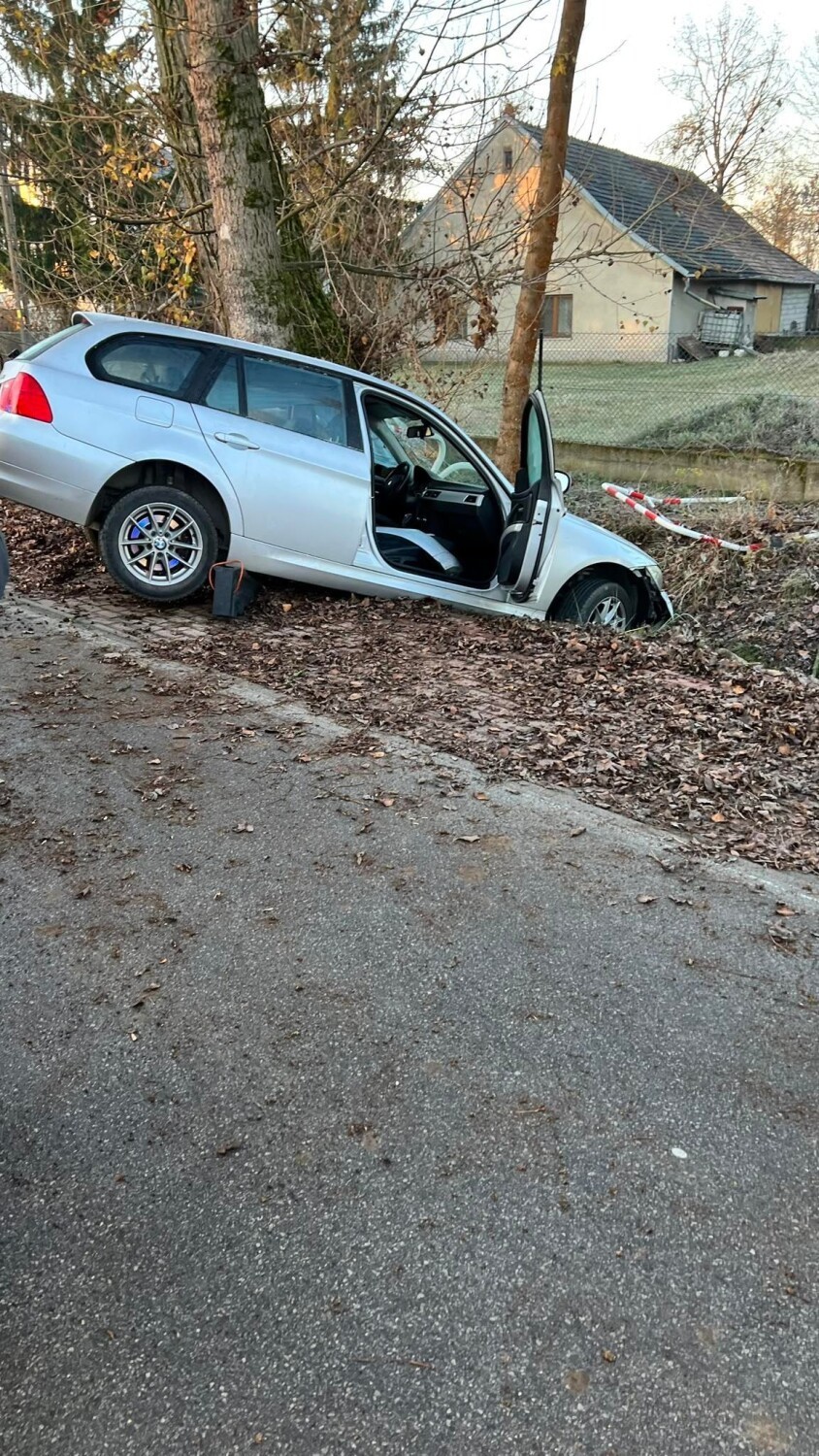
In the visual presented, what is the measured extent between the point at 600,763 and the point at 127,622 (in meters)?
3.45

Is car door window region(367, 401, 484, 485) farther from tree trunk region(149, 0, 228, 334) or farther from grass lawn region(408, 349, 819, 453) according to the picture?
grass lawn region(408, 349, 819, 453)

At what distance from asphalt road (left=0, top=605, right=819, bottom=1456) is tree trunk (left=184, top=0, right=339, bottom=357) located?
21.5 feet

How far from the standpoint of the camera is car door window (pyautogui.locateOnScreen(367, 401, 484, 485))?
24.3 ft

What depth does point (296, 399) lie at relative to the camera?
6.92 metres

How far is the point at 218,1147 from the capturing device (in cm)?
250

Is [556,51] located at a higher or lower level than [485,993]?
higher

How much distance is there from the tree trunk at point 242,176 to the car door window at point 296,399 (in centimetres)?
268

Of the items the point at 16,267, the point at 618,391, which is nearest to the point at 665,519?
the point at 618,391

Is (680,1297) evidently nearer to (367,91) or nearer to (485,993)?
(485,993)

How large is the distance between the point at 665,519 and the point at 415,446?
3.14 m

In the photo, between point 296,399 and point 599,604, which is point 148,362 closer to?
point 296,399

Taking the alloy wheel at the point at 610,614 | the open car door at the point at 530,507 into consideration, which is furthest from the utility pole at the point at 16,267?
the alloy wheel at the point at 610,614

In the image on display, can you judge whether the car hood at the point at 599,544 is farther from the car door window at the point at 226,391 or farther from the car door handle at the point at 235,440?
the car door window at the point at 226,391

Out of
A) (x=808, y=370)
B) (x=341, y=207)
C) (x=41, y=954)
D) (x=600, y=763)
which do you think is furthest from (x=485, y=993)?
(x=808, y=370)
